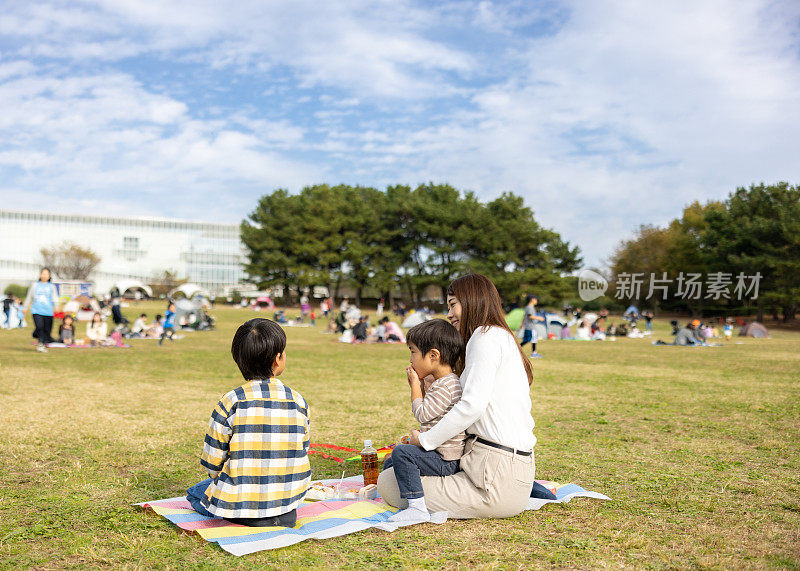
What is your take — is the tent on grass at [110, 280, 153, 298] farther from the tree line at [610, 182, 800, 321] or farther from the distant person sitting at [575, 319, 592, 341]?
the distant person sitting at [575, 319, 592, 341]

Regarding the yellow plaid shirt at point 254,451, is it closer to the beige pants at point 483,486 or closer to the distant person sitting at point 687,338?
the beige pants at point 483,486

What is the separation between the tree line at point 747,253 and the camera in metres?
38.0

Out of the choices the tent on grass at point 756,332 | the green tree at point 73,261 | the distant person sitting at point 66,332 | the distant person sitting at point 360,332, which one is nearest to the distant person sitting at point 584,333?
the distant person sitting at point 360,332

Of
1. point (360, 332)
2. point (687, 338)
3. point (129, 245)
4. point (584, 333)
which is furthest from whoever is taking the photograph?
point (129, 245)

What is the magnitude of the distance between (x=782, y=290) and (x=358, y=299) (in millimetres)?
35949

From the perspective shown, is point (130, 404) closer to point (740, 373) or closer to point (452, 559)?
point (452, 559)

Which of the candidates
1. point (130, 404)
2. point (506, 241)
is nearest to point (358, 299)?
point (506, 241)

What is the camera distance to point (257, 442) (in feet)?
11.4

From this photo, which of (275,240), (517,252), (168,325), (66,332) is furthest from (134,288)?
(66,332)

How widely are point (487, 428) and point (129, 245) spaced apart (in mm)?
100569

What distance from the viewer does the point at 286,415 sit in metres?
3.56

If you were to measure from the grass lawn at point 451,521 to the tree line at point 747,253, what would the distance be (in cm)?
3099

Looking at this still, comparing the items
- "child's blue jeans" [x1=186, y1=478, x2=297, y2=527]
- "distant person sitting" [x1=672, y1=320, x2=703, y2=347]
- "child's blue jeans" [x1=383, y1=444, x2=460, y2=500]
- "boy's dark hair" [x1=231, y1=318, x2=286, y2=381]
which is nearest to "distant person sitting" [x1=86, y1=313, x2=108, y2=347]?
"child's blue jeans" [x1=186, y1=478, x2=297, y2=527]

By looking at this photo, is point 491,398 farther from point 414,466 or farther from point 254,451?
point 254,451
